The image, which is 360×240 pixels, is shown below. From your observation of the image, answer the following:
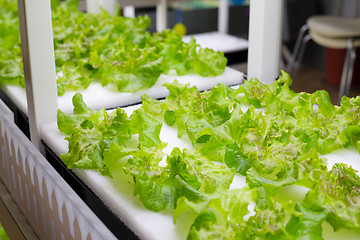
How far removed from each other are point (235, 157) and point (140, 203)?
0.65ft

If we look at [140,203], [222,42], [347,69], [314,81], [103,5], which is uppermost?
[103,5]

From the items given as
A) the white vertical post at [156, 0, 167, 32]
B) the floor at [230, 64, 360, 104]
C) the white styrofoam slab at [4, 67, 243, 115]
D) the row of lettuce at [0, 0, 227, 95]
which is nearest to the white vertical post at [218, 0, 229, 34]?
the white vertical post at [156, 0, 167, 32]

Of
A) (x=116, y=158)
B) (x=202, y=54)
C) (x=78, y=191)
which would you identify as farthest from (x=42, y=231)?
(x=202, y=54)

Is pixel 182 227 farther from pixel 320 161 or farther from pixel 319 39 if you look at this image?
pixel 319 39

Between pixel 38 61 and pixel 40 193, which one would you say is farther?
pixel 38 61

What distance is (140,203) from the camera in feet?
2.74

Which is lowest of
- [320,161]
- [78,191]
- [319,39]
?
[319,39]

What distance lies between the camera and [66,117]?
3.60ft

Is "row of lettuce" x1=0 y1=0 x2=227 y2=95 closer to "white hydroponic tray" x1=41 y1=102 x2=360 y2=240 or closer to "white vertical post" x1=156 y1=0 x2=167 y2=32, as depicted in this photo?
"white hydroponic tray" x1=41 y1=102 x2=360 y2=240

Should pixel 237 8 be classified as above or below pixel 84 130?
below

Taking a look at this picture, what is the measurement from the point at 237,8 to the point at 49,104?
334 cm

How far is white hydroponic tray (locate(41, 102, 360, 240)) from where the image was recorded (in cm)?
75

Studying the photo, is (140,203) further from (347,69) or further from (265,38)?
(347,69)

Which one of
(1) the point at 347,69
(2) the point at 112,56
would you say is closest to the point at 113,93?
(2) the point at 112,56
